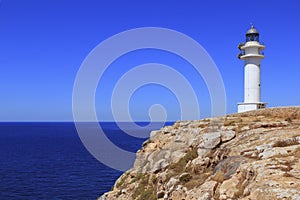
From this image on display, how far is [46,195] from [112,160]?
93.3 feet

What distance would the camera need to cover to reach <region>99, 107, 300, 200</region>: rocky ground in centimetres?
1082

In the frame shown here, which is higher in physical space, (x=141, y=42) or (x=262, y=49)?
(x=262, y=49)

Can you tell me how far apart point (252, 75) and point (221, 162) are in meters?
21.2

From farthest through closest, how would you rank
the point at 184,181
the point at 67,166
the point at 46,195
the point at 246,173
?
the point at 67,166, the point at 46,195, the point at 184,181, the point at 246,173

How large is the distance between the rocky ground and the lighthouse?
810cm

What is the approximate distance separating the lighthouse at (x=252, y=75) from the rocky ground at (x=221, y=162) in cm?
810

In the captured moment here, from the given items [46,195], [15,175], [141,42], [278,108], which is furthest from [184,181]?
[15,175]

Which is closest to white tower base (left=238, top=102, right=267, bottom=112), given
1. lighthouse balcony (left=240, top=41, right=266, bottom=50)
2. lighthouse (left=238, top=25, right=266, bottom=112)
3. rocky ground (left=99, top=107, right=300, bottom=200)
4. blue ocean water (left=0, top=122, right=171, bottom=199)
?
lighthouse (left=238, top=25, right=266, bottom=112)

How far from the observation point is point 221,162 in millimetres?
14773

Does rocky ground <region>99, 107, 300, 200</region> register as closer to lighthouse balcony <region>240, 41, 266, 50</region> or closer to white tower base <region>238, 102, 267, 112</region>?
white tower base <region>238, 102, 267, 112</region>

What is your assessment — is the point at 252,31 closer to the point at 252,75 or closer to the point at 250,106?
the point at 252,75

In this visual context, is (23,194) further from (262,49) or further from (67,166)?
(262,49)

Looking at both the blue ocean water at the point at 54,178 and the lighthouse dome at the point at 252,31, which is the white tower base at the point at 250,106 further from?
the blue ocean water at the point at 54,178

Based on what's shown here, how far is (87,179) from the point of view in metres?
55.8
